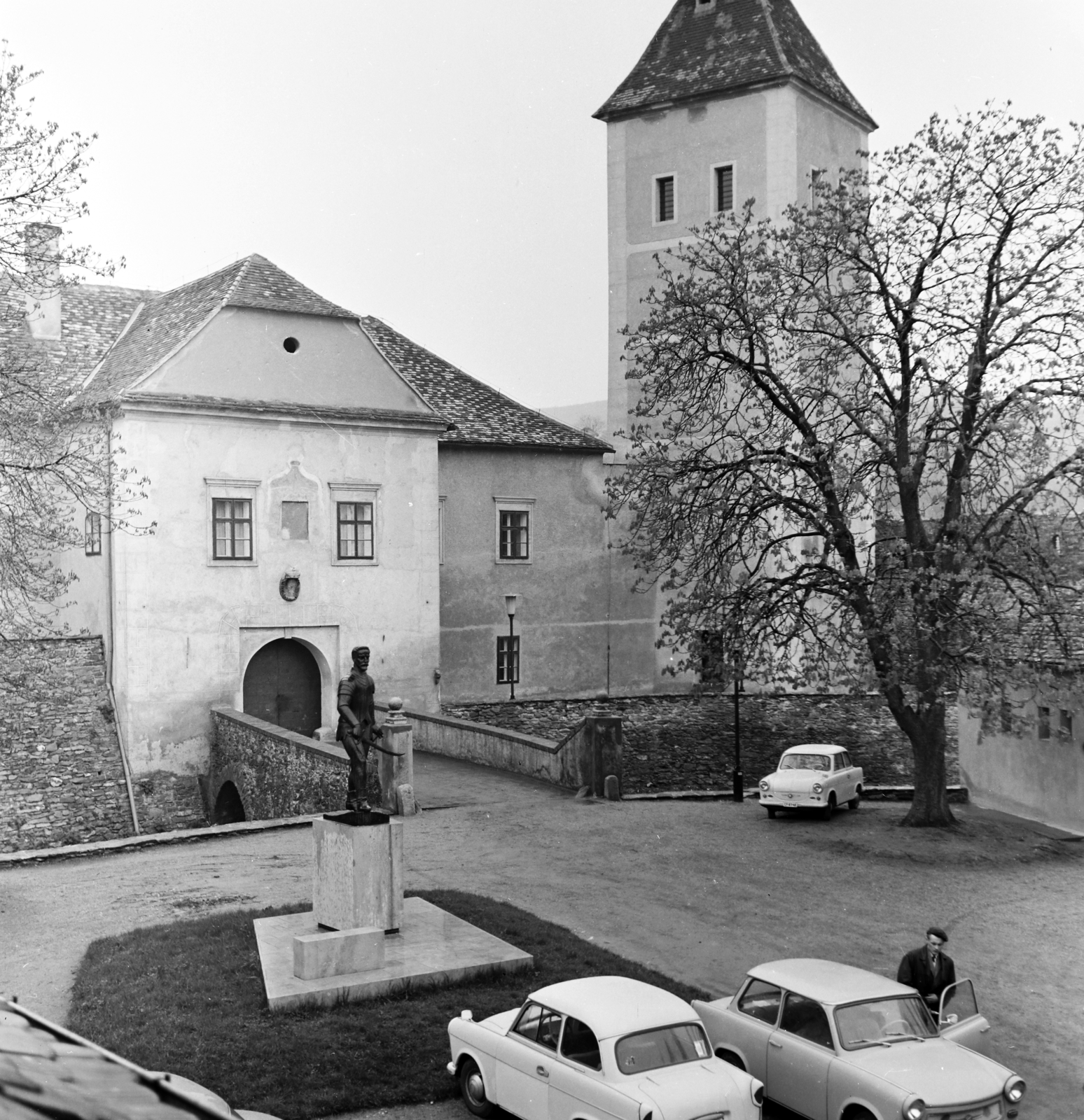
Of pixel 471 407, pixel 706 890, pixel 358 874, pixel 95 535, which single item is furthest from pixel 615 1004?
pixel 471 407

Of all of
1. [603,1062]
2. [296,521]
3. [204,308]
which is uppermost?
[204,308]

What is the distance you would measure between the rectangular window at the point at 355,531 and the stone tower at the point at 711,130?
10686 mm

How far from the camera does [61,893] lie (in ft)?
56.6

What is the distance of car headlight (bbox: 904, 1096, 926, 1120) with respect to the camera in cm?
918

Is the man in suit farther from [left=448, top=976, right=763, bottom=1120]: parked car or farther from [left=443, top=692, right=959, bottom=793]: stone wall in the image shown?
[left=443, top=692, right=959, bottom=793]: stone wall

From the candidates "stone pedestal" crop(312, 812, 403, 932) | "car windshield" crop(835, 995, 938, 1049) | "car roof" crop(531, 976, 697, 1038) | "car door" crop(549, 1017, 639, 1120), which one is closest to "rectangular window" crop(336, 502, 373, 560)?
"stone pedestal" crop(312, 812, 403, 932)

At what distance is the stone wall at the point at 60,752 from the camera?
85.3 feet

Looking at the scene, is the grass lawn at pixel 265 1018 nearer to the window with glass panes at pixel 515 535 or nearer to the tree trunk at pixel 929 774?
the tree trunk at pixel 929 774

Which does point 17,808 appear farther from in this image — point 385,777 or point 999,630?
point 999,630

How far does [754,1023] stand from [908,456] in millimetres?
12885

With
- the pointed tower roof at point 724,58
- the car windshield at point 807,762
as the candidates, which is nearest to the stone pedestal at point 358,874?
the car windshield at point 807,762

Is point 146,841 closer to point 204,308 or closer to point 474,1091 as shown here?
point 474,1091

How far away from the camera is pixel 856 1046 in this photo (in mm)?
9930

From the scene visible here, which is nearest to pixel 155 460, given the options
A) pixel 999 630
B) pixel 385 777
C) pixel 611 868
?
pixel 385 777
